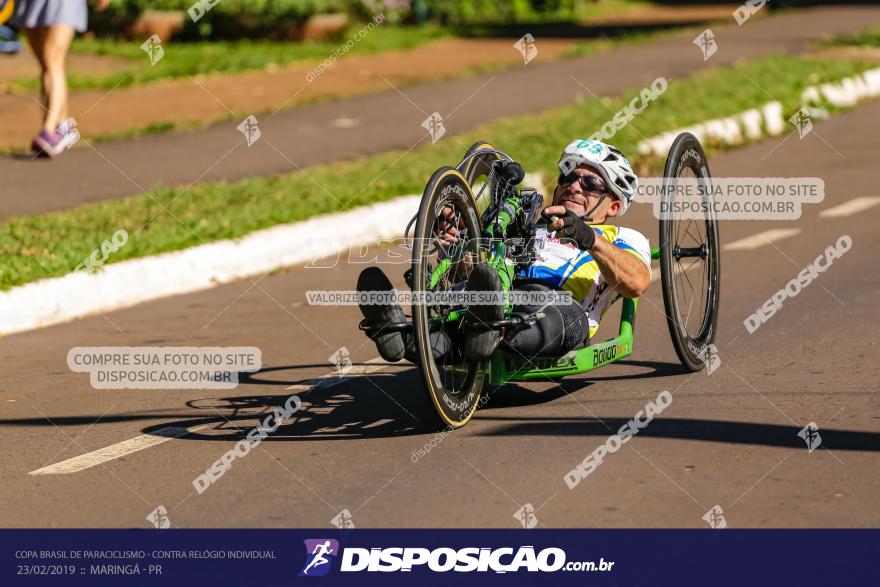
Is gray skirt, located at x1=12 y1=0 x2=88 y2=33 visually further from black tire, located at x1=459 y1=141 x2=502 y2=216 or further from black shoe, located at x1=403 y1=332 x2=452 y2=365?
black shoe, located at x1=403 y1=332 x2=452 y2=365

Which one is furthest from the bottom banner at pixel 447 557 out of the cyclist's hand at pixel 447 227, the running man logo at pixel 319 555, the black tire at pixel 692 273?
the black tire at pixel 692 273

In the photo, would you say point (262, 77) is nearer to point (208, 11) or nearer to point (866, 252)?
point (208, 11)

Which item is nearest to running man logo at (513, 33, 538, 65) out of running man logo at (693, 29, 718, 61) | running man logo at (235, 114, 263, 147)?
running man logo at (693, 29, 718, 61)

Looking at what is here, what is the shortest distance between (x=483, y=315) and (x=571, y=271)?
75 centimetres

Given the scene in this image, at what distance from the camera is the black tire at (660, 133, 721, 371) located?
6.55 m

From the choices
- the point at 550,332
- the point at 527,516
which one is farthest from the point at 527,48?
the point at 527,516

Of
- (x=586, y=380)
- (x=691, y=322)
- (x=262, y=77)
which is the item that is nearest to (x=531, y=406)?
(x=586, y=380)

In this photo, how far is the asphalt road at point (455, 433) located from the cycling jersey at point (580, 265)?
1.42 ft

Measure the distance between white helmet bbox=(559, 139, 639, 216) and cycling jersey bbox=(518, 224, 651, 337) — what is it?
164mm

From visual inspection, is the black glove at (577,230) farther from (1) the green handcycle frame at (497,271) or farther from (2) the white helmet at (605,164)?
(2) the white helmet at (605,164)

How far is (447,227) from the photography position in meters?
5.95

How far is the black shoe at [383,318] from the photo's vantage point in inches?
225

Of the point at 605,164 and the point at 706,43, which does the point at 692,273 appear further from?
the point at 706,43

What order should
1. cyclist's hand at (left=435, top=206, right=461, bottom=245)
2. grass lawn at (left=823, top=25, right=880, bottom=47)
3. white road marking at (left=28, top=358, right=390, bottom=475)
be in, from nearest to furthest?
1. white road marking at (left=28, top=358, right=390, bottom=475)
2. cyclist's hand at (left=435, top=206, right=461, bottom=245)
3. grass lawn at (left=823, top=25, right=880, bottom=47)
